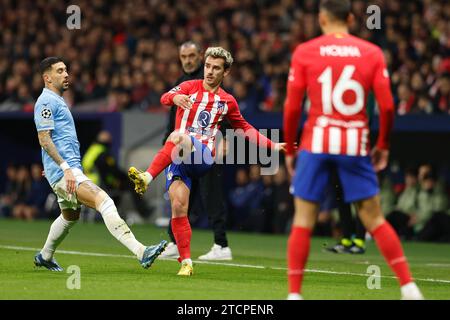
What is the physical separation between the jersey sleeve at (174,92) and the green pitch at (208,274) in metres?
1.64

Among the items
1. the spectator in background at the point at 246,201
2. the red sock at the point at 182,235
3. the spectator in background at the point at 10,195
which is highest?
the red sock at the point at 182,235

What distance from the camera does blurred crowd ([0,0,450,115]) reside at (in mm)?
19797

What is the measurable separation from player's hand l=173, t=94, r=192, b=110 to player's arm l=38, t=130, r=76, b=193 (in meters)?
1.19

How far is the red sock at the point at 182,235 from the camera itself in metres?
10.6

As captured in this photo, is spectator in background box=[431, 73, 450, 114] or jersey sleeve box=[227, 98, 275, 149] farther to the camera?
spectator in background box=[431, 73, 450, 114]

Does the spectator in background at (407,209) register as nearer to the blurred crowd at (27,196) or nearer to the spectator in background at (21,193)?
the blurred crowd at (27,196)

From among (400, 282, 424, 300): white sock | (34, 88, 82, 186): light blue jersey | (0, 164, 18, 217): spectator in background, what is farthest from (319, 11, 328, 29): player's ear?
(0, 164, 18, 217): spectator in background

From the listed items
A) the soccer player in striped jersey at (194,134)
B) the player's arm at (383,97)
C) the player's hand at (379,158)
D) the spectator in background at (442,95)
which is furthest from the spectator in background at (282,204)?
the player's arm at (383,97)

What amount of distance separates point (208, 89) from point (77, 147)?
138 centimetres

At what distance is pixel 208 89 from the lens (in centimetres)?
1088

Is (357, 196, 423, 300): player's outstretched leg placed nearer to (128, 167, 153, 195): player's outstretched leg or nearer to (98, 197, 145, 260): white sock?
(128, 167, 153, 195): player's outstretched leg

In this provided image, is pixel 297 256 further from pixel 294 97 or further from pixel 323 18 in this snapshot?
pixel 323 18

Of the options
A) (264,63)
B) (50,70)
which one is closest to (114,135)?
(264,63)

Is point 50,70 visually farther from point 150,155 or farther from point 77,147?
point 150,155
